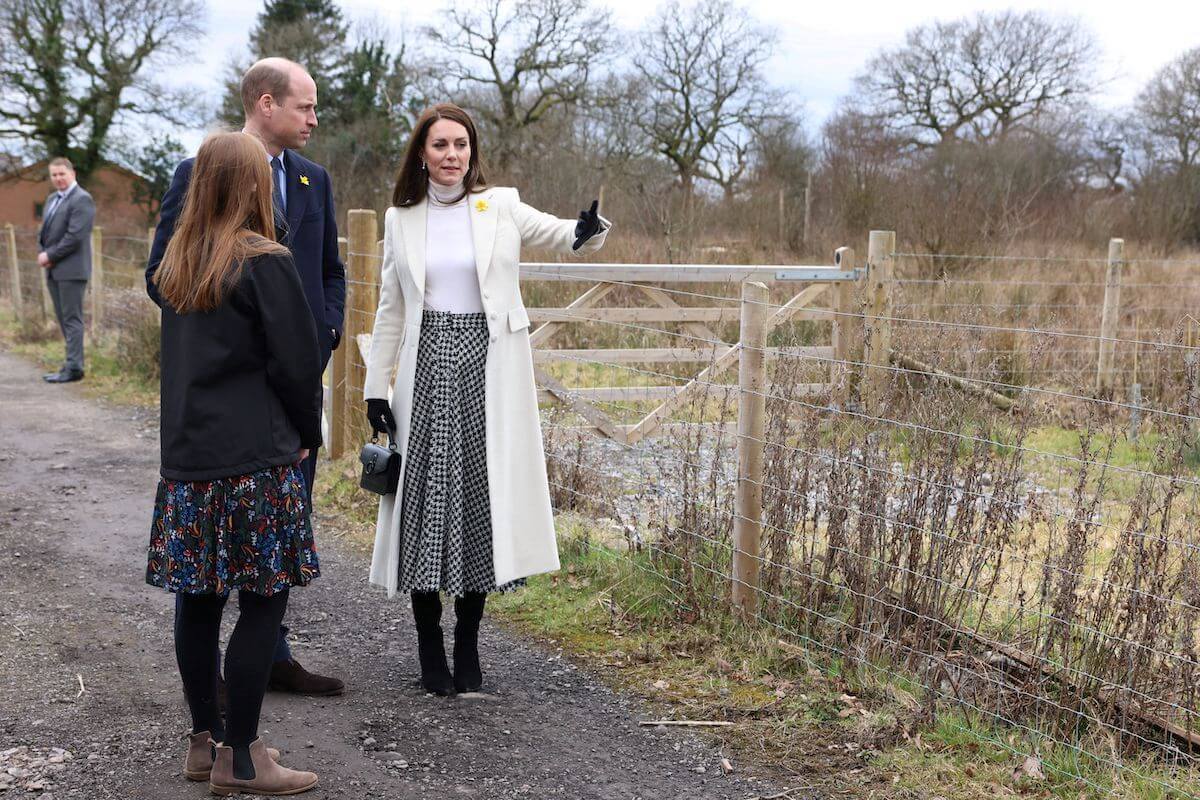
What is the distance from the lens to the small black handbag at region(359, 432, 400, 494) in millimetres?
3953

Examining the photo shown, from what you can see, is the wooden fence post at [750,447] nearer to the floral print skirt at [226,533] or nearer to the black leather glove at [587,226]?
the black leather glove at [587,226]

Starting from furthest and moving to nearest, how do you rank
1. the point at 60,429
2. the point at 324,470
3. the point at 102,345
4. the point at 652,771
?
the point at 102,345 → the point at 60,429 → the point at 324,470 → the point at 652,771

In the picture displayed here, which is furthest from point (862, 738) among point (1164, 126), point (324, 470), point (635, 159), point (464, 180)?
point (1164, 126)

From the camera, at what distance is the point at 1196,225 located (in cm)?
2148

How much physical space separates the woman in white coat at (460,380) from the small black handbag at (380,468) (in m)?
0.04

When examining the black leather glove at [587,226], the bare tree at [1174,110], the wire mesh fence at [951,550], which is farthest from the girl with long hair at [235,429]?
the bare tree at [1174,110]

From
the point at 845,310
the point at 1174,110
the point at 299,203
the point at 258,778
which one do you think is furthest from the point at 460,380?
the point at 1174,110

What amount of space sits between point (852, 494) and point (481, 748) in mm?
1602

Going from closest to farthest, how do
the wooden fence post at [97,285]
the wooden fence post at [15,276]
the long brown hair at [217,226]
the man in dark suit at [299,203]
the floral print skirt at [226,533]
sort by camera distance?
the long brown hair at [217,226]
the floral print skirt at [226,533]
the man in dark suit at [299,203]
the wooden fence post at [97,285]
the wooden fence post at [15,276]

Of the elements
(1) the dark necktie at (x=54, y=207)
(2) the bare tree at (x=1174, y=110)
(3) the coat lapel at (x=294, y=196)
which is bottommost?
(3) the coat lapel at (x=294, y=196)

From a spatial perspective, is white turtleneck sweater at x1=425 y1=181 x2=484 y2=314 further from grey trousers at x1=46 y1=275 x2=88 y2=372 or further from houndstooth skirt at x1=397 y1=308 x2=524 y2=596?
grey trousers at x1=46 y1=275 x2=88 y2=372

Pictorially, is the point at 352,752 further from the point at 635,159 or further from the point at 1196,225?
the point at 635,159

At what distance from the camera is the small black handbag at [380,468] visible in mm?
3953

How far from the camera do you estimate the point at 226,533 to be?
3.18m
